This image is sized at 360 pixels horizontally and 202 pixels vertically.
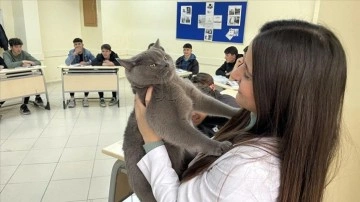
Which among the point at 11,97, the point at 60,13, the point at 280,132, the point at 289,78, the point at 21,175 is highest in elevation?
the point at 60,13

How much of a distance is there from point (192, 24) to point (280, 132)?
5.43m

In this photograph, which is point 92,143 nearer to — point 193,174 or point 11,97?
point 11,97

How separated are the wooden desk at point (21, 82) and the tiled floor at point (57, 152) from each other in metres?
0.35

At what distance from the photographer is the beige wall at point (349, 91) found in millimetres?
1014

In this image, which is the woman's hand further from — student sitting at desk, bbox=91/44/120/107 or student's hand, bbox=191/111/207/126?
student sitting at desk, bbox=91/44/120/107

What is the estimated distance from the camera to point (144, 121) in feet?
3.27

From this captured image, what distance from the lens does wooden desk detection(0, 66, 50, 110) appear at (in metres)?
4.17

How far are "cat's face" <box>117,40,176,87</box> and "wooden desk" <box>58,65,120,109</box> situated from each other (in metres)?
3.92

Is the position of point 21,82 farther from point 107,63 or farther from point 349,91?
point 349,91

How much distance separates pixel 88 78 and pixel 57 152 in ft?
6.27

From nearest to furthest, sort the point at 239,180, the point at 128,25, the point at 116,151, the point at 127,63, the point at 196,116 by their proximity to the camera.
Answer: the point at 239,180 → the point at 127,63 → the point at 196,116 → the point at 116,151 → the point at 128,25

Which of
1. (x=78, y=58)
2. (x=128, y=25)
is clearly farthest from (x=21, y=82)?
(x=128, y=25)

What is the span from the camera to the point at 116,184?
1699 millimetres

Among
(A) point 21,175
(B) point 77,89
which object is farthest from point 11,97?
(A) point 21,175
